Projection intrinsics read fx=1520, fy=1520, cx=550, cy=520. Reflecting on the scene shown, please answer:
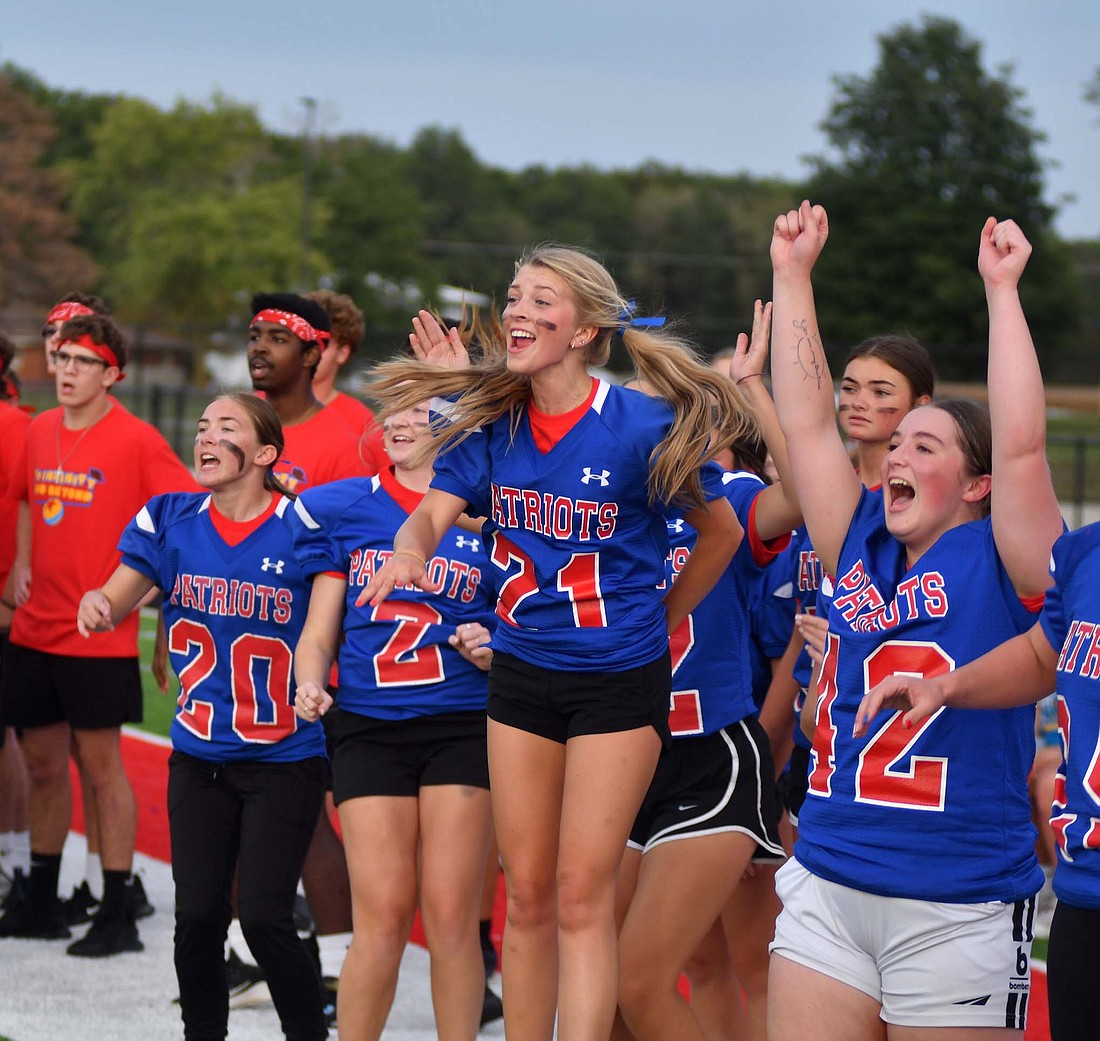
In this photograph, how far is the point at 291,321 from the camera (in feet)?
20.5

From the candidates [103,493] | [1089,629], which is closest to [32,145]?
[103,493]

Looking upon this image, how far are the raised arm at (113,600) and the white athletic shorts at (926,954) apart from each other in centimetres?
A: 248

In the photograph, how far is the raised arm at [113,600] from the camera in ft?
15.3

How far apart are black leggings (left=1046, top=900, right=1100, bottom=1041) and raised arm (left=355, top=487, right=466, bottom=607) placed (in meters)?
1.62

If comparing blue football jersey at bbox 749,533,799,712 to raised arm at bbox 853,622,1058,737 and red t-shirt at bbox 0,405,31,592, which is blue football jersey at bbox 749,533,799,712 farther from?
red t-shirt at bbox 0,405,31,592

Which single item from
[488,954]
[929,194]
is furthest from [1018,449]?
[929,194]

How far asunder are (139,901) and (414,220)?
262 feet

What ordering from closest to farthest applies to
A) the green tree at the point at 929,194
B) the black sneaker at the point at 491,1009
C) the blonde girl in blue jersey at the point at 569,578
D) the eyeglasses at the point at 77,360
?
the blonde girl in blue jersey at the point at 569,578 → the black sneaker at the point at 491,1009 → the eyeglasses at the point at 77,360 → the green tree at the point at 929,194

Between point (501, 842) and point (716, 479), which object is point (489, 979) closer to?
point (501, 842)

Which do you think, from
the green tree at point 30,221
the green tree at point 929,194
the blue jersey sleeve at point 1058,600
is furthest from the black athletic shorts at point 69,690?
the green tree at point 30,221

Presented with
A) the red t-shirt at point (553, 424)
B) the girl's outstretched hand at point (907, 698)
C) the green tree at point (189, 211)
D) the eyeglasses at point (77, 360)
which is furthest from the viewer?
the green tree at point (189, 211)

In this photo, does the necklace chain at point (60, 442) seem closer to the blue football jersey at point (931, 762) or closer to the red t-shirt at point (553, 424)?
the red t-shirt at point (553, 424)

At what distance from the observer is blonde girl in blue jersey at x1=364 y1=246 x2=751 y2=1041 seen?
3.63m

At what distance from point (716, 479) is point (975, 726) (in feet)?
3.43
